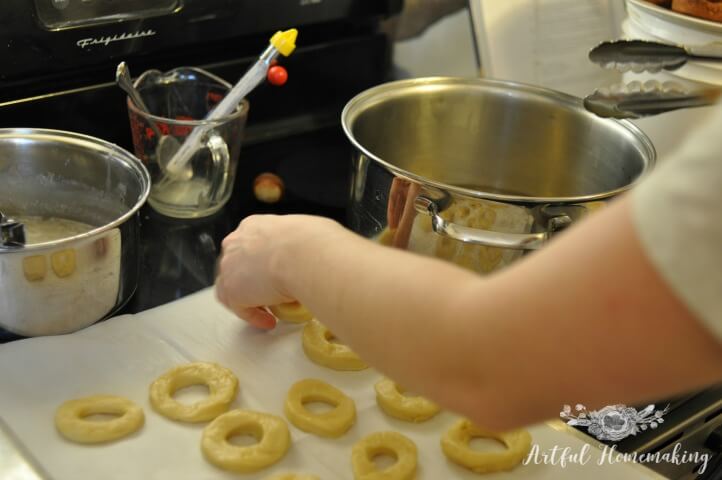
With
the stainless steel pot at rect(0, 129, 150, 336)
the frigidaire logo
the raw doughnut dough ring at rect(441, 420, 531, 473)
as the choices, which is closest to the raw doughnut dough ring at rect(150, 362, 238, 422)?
the stainless steel pot at rect(0, 129, 150, 336)

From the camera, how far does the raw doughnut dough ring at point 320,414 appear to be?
0.85 meters

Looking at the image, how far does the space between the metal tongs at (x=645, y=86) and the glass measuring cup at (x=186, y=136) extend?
456 millimetres

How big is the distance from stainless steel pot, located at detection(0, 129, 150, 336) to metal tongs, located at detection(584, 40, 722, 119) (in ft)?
1.68

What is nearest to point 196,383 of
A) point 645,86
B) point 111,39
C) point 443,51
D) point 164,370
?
point 164,370

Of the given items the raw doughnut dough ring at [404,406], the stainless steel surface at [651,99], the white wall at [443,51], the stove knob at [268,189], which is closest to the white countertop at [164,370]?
the raw doughnut dough ring at [404,406]

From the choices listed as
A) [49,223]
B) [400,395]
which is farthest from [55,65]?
[400,395]

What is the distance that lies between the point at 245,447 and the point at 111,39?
1.85 ft

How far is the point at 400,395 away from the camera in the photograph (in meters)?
0.90

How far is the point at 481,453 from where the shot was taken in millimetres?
838

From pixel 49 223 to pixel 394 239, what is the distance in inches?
16.1

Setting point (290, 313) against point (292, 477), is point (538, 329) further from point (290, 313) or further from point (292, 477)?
point (290, 313)

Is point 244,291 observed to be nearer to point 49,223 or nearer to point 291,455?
point 291,455

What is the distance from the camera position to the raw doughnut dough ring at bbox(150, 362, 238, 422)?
85 centimetres

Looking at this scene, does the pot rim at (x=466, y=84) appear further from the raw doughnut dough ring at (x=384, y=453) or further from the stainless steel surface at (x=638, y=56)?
the raw doughnut dough ring at (x=384, y=453)
